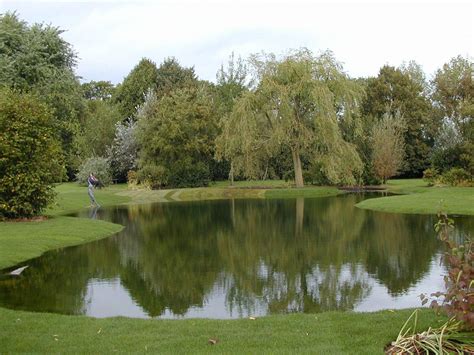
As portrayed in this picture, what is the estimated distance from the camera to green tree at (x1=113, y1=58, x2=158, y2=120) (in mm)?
60062

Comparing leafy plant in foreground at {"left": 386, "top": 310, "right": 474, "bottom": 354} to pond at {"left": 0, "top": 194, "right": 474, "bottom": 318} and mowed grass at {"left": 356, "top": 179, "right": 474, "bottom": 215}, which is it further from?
mowed grass at {"left": 356, "top": 179, "right": 474, "bottom": 215}

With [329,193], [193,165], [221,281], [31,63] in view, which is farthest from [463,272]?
[193,165]

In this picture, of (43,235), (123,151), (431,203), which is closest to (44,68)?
(43,235)

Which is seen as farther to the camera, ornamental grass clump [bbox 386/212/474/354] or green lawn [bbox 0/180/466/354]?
green lawn [bbox 0/180/466/354]

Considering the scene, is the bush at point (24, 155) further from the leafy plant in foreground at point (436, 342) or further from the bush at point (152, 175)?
the bush at point (152, 175)

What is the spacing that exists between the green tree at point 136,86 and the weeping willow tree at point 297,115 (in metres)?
21.6

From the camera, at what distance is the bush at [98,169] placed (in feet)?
158

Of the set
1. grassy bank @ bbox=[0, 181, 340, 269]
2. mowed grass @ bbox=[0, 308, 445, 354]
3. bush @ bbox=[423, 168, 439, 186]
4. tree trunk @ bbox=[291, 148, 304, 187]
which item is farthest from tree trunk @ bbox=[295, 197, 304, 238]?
mowed grass @ bbox=[0, 308, 445, 354]

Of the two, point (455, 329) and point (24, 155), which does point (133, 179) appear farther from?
point (455, 329)

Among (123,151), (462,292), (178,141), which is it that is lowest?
(462,292)

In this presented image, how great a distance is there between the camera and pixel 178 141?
4641cm

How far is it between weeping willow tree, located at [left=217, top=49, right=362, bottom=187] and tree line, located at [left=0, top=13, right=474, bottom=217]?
87 millimetres

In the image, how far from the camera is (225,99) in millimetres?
55562

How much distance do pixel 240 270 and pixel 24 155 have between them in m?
12.5
